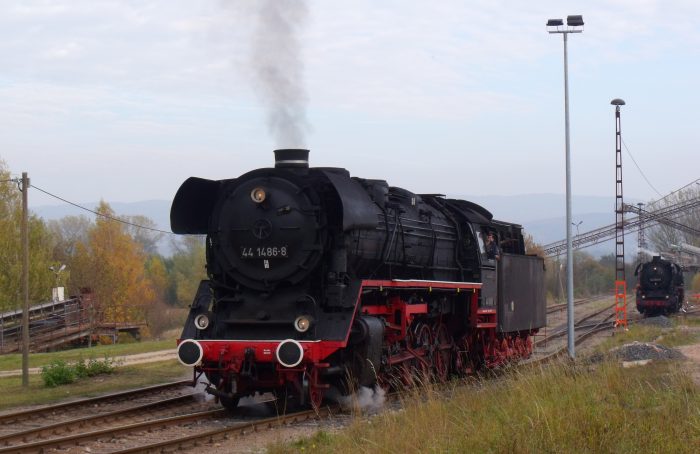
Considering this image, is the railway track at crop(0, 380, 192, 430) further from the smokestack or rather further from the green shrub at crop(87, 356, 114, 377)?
the smokestack

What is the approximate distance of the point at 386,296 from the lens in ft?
47.8

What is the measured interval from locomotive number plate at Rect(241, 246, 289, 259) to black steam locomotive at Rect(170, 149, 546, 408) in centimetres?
2

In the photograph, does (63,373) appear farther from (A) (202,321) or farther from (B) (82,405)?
(A) (202,321)

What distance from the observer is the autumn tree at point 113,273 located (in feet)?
171

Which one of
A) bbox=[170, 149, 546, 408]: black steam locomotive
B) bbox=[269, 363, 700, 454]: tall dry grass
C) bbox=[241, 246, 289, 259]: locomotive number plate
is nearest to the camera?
bbox=[269, 363, 700, 454]: tall dry grass

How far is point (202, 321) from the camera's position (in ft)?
43.8

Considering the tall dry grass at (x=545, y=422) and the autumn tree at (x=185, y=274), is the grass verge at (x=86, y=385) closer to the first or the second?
the tall dry grass at (x=545, y=422)

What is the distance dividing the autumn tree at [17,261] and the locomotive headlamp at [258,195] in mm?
27980

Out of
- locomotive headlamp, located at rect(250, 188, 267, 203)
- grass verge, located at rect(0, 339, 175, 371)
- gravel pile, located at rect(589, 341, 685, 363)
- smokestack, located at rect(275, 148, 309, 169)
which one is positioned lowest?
grass verge, located at rect(0, 339, 175, 371)

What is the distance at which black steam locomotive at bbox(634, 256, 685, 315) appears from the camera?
42.8 m

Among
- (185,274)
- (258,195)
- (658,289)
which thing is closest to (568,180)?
(258,195)

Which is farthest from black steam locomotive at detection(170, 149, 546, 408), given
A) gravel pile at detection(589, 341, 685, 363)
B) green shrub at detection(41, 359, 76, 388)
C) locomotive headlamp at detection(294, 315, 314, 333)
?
gravel pile at detection(589, 341, 685, 363)

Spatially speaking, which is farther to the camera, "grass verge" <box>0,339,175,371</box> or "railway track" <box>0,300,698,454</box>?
"grass verge" <box>0,339,175,371</box>

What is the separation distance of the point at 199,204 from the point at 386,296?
11.3 feet
